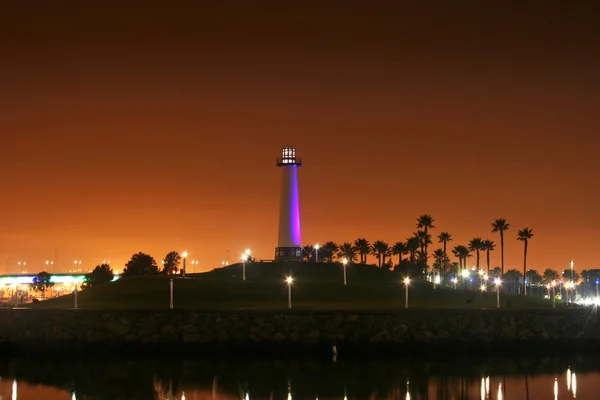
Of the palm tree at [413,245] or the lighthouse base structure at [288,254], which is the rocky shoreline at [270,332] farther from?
the palm tree at [413,245]

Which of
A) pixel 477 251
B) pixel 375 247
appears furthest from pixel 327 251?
pixel 477 251

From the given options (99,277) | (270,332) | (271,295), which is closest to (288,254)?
(271,295)

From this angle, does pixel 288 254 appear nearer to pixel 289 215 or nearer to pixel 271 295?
pixel 289 215

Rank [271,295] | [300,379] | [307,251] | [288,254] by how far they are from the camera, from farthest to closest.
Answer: [307,251], [288,254], [271,295], [300,379]

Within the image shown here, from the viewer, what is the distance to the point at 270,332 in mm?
79562

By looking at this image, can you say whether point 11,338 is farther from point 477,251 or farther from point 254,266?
point 477,251

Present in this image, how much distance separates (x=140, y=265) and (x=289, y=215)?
190 ft

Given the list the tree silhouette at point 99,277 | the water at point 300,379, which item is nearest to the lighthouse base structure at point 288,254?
the water at point 300,379

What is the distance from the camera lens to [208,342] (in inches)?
3120

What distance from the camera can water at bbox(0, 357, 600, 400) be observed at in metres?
58.6

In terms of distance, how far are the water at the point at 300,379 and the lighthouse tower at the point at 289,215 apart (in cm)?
5035

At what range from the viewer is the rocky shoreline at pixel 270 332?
78.9m

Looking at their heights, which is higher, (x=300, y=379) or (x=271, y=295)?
(x=271, y=295)

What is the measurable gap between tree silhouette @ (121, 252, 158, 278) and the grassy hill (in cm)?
5682
